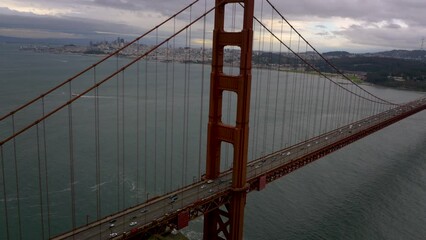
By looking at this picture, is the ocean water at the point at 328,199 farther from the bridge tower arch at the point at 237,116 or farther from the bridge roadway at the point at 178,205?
the bridge tower arch at the point at 237,116

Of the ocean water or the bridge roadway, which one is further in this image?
the ocean water

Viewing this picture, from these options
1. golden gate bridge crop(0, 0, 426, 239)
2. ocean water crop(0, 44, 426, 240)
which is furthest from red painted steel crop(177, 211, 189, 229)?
ocean water crop(0, 44, 426, 240)

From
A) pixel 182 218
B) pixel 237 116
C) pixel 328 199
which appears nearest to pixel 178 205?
pixel 182 218

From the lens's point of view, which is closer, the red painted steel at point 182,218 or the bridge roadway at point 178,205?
the bridge roadway at point 178,205

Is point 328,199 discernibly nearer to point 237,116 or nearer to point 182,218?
point 237,116

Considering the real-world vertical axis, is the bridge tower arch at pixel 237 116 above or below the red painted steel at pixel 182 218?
above

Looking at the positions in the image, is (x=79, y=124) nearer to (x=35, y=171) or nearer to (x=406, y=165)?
(x=35, y=171)

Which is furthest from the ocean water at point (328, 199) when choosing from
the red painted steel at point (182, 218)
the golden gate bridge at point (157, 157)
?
the red painted steel at point (182, 218)

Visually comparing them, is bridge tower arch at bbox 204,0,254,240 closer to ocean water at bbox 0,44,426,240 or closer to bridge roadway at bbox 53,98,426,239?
bridge roadway at bbox 53,98,426,239

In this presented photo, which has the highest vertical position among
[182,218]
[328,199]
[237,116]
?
[237,116]
